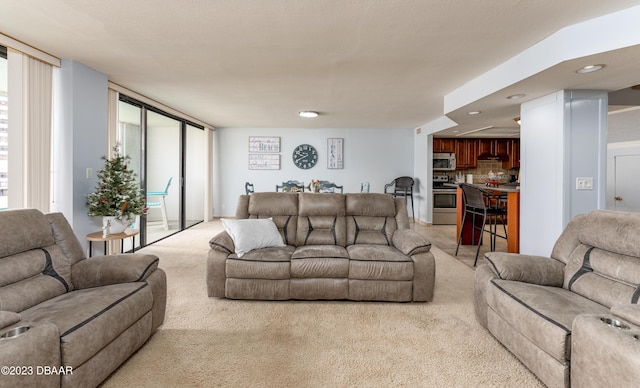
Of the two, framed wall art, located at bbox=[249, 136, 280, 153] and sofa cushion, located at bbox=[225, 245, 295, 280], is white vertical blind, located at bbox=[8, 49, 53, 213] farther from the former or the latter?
framed wall art, located at bbox=[249, 136, 280, 153]

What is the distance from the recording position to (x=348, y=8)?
216cm

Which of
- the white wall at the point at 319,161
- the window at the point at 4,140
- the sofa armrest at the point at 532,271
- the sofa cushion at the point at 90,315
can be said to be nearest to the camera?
the sofa cushion at the point at 90,315

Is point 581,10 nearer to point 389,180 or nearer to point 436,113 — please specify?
point 436,113

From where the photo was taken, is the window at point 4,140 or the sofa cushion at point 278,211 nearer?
the window at point 4,140

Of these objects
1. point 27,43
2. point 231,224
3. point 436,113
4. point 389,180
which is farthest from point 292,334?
point 389,180

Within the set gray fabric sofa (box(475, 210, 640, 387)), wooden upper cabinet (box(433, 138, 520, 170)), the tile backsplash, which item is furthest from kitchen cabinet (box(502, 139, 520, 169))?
gray fabric sofa (box(475, 210, 640, 387))

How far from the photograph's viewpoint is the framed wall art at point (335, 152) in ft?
25.0

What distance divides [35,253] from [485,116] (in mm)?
5459

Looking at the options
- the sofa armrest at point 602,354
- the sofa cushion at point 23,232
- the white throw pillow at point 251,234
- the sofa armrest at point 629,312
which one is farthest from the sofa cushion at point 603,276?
the sofa cushion at point 23,232

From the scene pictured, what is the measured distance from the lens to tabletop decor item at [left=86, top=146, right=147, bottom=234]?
126 inches

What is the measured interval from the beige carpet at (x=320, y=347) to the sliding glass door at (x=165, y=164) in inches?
119

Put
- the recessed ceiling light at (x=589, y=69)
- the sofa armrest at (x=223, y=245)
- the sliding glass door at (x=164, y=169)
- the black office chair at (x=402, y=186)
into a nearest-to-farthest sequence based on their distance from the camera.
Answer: the recessed ceiling light at (x=589, y=69)
the sofa armrest at (x=223, y=245)
the sliding glass door at (x=164, y=169)
the black office chair at (x=402, y=186)

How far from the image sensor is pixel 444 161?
7.74m

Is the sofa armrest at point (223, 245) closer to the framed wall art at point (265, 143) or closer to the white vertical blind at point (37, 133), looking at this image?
the white vertical blind at point (37, 133)
